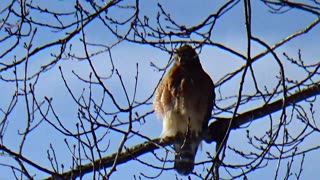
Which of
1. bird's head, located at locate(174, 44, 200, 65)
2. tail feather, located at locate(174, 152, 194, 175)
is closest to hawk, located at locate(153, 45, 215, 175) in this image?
bird's head, located at locate(174, 44, 200, 65)

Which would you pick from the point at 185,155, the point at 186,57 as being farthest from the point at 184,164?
the point at 186,57

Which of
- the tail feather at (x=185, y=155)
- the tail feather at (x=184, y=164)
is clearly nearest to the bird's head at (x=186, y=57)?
the tail feather at (x=185, y=155)

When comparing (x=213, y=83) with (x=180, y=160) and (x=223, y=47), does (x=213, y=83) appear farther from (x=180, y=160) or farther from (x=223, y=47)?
(x=223, y=47)

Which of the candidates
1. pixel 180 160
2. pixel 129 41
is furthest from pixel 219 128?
pixel 129 41

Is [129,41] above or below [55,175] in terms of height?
above

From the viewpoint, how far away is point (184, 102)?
8.19 metres

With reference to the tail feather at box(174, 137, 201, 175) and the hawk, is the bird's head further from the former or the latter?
the tail feather at box(174, 137, 201, 175)

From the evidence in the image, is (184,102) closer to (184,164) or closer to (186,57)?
(186,57)

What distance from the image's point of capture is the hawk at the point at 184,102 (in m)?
8.02

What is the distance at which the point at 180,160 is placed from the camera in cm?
751

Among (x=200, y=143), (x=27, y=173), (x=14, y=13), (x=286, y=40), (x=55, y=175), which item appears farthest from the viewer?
(x=200, y=143)

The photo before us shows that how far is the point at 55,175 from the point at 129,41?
164 cm

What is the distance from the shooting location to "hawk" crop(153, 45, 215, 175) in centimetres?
802

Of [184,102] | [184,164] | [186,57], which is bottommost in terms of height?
[184,164]
